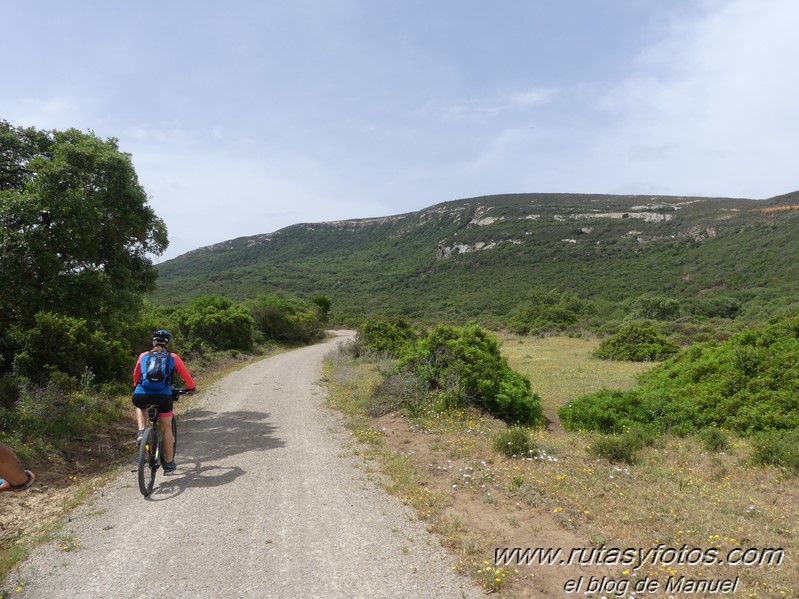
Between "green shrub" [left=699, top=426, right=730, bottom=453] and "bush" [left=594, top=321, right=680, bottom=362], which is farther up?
"green shrub" [left=699, top=426, right=730, bottom=453]

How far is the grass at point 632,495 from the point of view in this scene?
380cm

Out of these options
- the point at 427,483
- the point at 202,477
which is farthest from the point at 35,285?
the point at 427,483

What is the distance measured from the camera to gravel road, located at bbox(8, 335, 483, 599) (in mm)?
3518

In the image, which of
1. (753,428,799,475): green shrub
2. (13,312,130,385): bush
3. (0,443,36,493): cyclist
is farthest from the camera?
(13,312,130,385): bush

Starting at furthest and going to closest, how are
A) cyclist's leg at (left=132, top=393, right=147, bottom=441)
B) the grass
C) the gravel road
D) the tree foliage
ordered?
the tree foliage < cyclist's leg at (left=132, top=393, right=147, bottom=441) < the grass < the gravel road

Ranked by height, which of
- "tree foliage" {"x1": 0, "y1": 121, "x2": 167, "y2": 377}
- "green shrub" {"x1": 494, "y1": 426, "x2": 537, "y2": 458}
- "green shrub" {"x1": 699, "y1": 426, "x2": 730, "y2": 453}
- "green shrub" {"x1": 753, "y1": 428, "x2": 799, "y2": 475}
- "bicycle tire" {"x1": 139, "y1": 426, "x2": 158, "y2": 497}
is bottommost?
"green shrub" {"x1": 699, "y1": 426, "x2": 730, "y2": 453}

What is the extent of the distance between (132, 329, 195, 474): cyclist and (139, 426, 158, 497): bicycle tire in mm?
130

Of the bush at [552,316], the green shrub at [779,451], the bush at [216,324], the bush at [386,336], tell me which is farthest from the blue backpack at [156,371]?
the bush at [552,316]

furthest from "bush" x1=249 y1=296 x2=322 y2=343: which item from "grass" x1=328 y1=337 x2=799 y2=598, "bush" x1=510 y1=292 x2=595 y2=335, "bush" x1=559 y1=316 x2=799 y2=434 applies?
"bush" x1=559 y1=316 x2=799 y2=434

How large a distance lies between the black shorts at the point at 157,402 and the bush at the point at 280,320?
110 feet

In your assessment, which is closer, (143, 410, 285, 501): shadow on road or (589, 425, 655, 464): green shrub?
(143, 410, 285, 501): shadow on road

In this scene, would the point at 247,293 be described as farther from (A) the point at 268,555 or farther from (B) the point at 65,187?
(A) the point at 268,555

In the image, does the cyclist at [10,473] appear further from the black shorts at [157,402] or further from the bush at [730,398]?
the bush at [730,398]

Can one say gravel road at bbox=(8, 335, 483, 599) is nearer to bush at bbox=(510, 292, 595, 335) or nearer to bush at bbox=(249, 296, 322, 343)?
bush at bbox=(249, 296, 322, 343)
